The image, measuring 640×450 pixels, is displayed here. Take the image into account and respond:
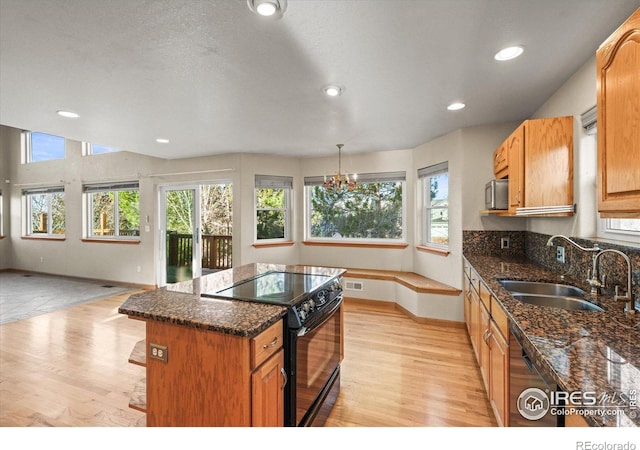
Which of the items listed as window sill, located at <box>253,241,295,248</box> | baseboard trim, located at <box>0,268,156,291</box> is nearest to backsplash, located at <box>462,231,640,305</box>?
window sill, located at <box>253,241,295,248</box>

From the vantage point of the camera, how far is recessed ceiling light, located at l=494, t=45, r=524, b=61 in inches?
71.4

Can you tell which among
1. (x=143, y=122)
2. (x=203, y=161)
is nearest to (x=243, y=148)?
(x=203, y=161)

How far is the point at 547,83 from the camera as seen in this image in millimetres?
2281

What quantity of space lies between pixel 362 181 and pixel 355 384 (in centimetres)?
317

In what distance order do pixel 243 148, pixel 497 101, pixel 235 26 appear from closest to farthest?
pixel 235 26 < pixel 497 101 < pixel 243 148

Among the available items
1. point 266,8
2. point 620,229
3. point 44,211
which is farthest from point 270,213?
point 44,211

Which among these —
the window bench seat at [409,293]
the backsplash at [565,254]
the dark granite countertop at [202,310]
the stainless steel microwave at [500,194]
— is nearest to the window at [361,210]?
the window bench seat at [409,293]

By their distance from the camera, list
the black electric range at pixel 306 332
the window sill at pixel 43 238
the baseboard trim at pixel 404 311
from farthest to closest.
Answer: the window sill at pixel 43 238, the baseboard trim at pixel 404 311, the black electric range at pixel 306 332

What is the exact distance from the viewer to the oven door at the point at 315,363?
1592 mm

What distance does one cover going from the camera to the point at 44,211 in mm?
6727

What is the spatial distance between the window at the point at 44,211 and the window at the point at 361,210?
5668 mm

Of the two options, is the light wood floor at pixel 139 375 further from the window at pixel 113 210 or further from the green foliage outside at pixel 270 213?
the window at pixel 113 210

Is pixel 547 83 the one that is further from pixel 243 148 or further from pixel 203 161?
pixel 203 161

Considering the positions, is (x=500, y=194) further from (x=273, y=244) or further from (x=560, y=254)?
(x=273, y=244)
